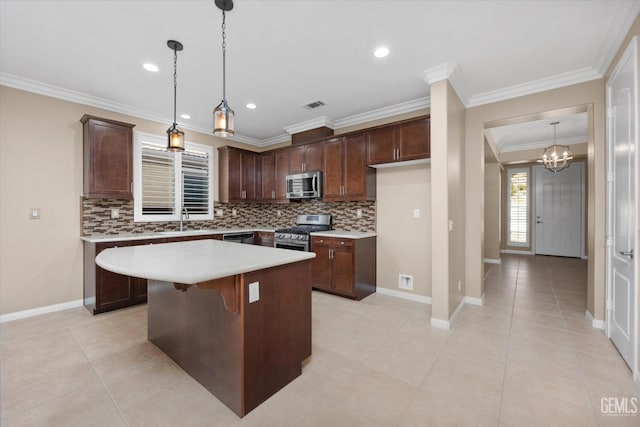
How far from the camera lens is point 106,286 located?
3.29m

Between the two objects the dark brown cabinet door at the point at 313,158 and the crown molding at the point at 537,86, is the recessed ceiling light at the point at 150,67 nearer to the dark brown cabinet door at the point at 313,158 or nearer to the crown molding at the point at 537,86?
the dark brown cabinet door at the point at 313,158

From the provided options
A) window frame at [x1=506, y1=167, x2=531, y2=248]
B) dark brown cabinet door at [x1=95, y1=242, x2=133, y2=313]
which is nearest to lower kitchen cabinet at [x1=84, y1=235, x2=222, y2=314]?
dark brown cabinet door at [x1=95, y1=242, x2=133, y2=313]

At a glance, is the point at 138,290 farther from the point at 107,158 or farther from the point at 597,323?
the point at 597,323

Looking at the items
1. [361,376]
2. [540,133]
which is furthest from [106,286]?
[540,133]

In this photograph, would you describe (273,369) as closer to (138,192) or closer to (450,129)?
(450,129)

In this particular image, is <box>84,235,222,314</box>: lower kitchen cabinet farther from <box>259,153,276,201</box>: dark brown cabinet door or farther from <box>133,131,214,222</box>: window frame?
<box>259,153,276,201</box>: dark brown cabinet door

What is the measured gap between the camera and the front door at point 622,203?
2.06 meters

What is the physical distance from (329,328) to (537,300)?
297cm

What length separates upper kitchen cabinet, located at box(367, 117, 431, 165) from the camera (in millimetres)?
3418

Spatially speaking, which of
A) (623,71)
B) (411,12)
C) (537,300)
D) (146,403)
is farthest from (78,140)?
(537,300)

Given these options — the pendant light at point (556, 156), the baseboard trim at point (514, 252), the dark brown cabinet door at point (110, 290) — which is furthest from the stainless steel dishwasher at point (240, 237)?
the baseboard trim at point (514, 252)

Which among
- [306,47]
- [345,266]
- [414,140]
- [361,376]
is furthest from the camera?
[345,266]

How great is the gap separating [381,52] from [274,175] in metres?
3.07

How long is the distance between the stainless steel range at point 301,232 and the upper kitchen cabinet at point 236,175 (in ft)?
3.65
